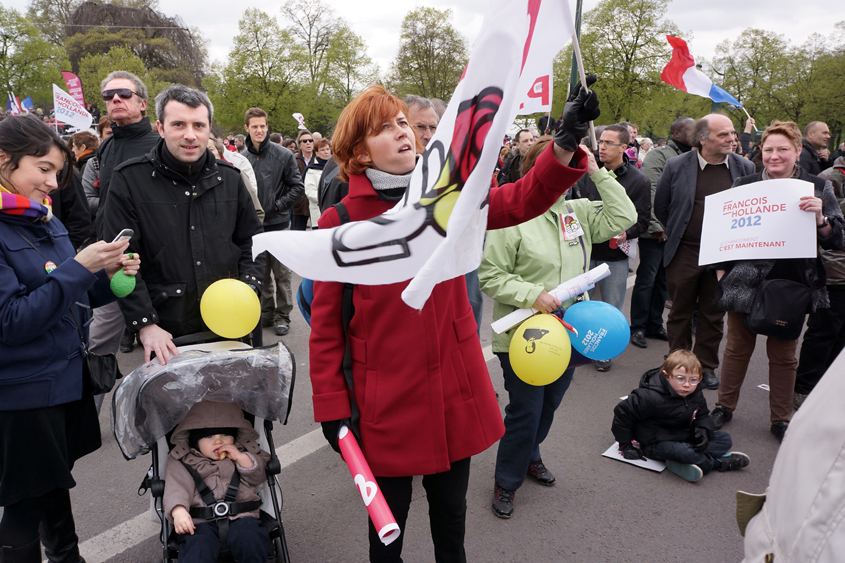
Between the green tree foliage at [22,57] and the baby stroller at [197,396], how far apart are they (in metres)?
38.0

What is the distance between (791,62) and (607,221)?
35223 millimetres

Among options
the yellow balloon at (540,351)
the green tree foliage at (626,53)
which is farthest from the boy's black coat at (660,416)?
the green tree foliage at (626,53)

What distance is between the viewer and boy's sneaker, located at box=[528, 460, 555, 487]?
349 centimetres

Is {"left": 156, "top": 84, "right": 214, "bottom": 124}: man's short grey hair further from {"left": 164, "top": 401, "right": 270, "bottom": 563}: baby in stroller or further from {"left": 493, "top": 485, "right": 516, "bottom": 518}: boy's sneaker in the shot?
{"left": 493, "top": 485, "right": 516, "bottom": 518}: boy's sneaker

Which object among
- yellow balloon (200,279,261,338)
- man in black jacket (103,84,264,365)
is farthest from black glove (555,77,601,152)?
man in black jacket (103,84,264,365)

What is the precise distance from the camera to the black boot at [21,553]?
233cm

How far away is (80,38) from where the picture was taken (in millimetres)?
45719

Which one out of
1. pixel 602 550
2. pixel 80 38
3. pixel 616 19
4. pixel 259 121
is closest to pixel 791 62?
pixel 616 19

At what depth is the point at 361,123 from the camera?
6.37 feet

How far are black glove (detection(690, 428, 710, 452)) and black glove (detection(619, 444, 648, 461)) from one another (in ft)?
1.08

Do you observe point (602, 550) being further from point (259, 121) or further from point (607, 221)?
point (259, 121)

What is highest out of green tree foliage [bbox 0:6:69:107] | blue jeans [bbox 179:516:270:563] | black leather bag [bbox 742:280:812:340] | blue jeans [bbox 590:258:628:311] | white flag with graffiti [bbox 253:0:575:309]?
green tree foliage [bbox 0:6:69:107]

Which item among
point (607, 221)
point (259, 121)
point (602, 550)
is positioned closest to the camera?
point (602, 550)

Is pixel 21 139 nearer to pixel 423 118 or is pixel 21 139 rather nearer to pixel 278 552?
pixel 278 552
